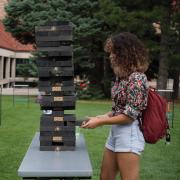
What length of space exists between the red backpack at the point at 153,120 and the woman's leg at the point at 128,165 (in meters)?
0.17

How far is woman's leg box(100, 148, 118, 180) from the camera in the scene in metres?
4.41

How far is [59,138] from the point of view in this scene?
5.44 m

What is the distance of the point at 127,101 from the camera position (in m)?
4.12

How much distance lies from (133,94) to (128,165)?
0.55 meters

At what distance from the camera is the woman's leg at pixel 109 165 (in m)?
4.41

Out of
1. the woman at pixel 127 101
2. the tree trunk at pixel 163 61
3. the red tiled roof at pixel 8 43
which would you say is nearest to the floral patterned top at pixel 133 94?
the woman at pixel 127 101

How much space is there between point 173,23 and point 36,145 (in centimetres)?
2300

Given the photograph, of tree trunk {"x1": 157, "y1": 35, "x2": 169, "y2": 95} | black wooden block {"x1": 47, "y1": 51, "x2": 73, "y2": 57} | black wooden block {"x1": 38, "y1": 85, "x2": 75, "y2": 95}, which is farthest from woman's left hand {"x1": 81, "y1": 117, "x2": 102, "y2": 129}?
tree trunk {"x1": 157, "y1": 35, "x2": 169, "y2": 95}

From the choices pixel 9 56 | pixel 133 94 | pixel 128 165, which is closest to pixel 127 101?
pixel 133 94

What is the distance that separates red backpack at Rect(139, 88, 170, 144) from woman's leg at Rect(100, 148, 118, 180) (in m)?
0.37

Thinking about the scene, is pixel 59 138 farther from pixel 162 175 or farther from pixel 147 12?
pixel 147 12

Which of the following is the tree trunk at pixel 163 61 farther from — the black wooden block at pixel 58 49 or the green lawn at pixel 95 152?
the black wooden block at pixel 58 49

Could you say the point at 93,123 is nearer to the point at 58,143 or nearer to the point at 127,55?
the point at 127,55

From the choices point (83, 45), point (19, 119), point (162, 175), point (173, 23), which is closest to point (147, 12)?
point (173, 23)
